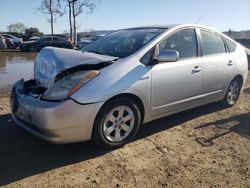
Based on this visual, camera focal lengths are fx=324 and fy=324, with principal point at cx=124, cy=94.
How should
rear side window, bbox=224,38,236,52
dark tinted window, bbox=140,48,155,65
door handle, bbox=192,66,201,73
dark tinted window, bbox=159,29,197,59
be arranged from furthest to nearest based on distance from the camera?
rear side window, bbox=224,38,236,52 → door handle, bbox=192,66,201,73 → dark tinted window, bbox=159,29,197,59 → dark tinted window, bbox=140,48,155,65

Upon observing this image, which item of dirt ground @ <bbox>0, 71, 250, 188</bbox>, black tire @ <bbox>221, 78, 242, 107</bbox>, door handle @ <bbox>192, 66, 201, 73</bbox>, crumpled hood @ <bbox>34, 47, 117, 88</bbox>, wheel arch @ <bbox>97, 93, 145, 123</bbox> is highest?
crumpled hood @ <bbox>34, 47, 117, 88</bbox>

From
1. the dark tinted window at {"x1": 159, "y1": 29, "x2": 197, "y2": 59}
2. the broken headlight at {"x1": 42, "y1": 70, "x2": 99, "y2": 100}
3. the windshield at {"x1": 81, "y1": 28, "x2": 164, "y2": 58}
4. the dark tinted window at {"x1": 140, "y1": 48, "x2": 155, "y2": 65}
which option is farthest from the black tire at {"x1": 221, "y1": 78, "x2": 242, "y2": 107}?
the broken headlight at {"x1": 42, "y1": 70, "x2": 99, "y2": 100}

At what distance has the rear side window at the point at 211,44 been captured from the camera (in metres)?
5.41

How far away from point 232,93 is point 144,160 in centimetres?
312

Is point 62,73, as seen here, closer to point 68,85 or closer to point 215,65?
point 68,85

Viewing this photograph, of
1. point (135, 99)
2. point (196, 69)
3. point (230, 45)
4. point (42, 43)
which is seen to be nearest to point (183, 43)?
point (196, 69)

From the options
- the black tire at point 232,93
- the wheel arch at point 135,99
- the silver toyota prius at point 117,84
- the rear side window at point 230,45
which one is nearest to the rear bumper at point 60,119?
the silver toyota prius at point 117,84

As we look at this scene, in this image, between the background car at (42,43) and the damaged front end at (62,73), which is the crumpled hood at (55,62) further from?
the background car at (42,43)

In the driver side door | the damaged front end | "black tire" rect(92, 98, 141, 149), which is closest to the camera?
the damaged front end

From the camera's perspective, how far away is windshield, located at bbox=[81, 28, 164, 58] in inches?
179

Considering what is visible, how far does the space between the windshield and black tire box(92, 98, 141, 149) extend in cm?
72

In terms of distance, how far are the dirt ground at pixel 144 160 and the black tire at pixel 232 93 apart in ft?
3.55

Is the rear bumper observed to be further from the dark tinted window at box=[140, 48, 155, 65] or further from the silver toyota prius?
the dark tinted window at box=[140, 48, 155, 65]

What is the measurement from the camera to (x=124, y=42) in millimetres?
4844
